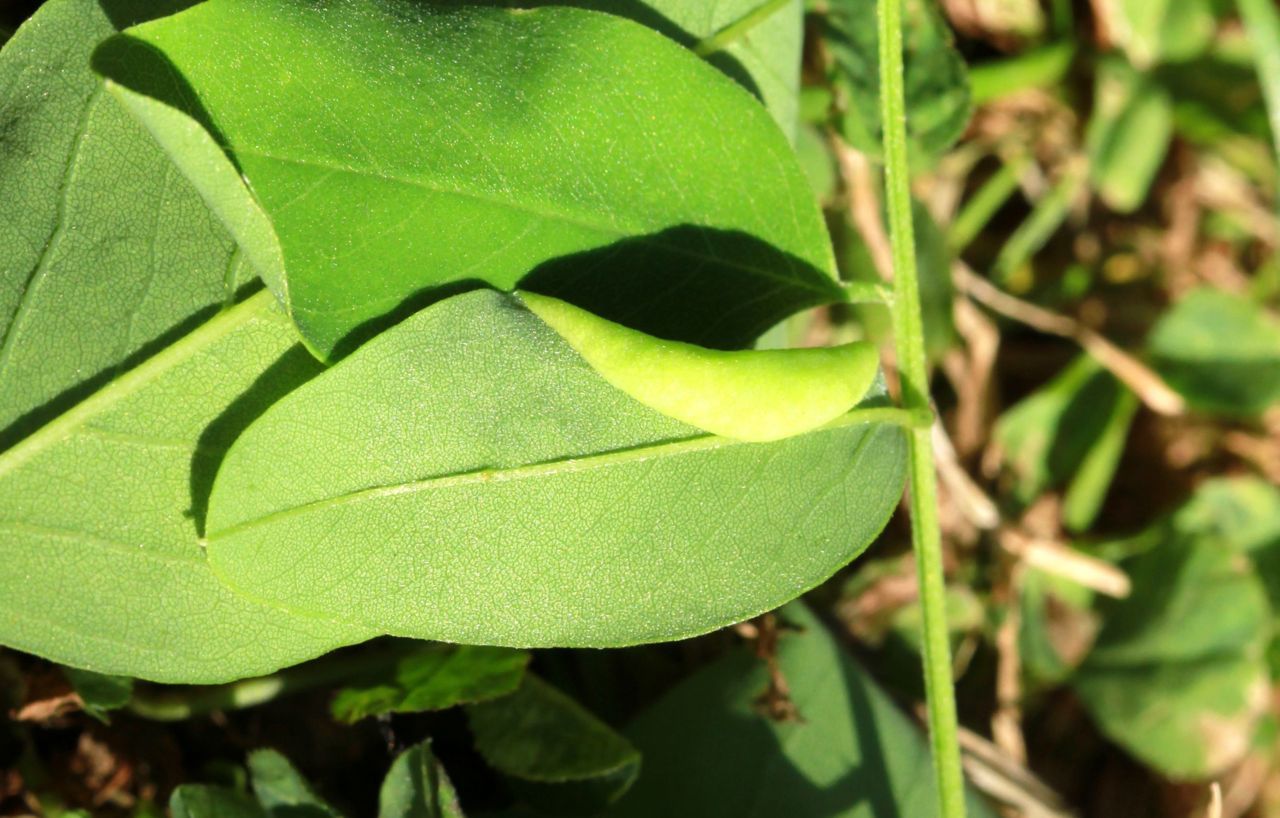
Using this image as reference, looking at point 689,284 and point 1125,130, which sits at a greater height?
point 689,284

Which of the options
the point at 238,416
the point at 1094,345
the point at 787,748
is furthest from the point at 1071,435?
the point at 238,416

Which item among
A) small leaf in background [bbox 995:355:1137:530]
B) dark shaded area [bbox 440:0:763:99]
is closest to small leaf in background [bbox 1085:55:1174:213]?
small leaf in background [bbox 995:355:1137:530]

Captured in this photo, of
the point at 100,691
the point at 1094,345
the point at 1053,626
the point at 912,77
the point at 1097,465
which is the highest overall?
the point at 912,77

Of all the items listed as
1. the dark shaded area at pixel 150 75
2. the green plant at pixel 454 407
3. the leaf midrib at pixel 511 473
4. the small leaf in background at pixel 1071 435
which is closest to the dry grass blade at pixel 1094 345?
the small leaf in background at pixel 1071 435

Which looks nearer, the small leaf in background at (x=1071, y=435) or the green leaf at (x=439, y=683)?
the green leaf at (x=439, y=683)

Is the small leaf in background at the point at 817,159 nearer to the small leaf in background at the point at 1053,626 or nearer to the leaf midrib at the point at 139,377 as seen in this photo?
the small leaf in background at the point at 1053,626

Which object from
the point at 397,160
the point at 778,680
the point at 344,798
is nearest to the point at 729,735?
the point at 778,680

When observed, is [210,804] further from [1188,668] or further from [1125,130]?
[1125,130]
